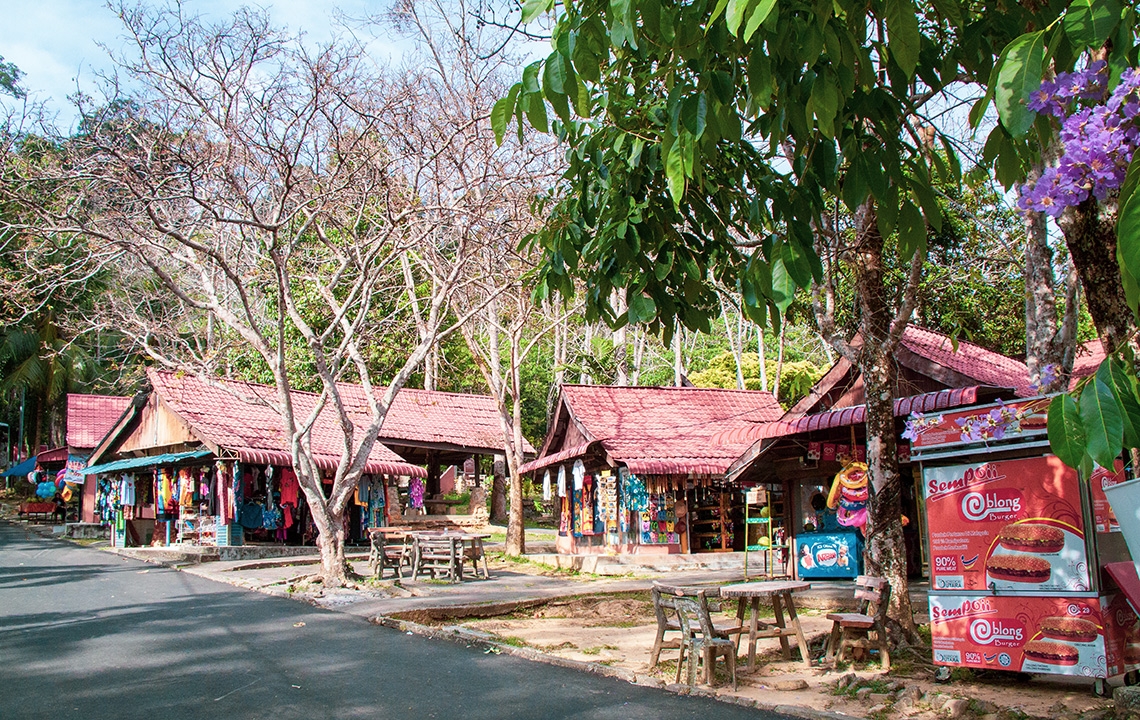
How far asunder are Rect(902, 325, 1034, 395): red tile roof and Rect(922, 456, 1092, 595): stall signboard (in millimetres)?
5640

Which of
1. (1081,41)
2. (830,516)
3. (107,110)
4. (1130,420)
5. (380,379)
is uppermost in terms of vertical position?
(107,110)

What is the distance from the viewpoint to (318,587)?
14.3 m

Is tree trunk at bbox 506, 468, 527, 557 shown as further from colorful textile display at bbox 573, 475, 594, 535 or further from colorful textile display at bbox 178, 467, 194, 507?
colorful textile display at bbox 178, 467, 194, 507

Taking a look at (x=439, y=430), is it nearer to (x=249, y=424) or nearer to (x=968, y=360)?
(x=249, y=424)

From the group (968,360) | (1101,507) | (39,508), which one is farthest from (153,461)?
(1101,507)

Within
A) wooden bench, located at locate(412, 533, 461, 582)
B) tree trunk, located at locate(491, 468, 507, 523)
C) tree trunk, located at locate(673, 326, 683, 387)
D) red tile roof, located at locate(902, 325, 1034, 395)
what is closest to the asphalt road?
wooden bench, located at locate(412, 533, 461, 582)

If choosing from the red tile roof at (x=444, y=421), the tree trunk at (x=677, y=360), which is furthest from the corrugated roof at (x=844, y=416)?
the tree trunk at (x=677, y=360)

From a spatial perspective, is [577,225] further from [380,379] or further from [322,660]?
[380,379]

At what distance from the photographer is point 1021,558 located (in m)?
6.78

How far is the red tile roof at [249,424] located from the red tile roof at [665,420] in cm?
579

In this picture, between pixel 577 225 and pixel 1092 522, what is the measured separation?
4.80m

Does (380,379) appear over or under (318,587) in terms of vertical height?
over

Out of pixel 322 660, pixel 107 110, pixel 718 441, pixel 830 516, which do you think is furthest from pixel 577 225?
pixel 830 516

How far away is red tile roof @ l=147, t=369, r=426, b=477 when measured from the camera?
20.7 metres
